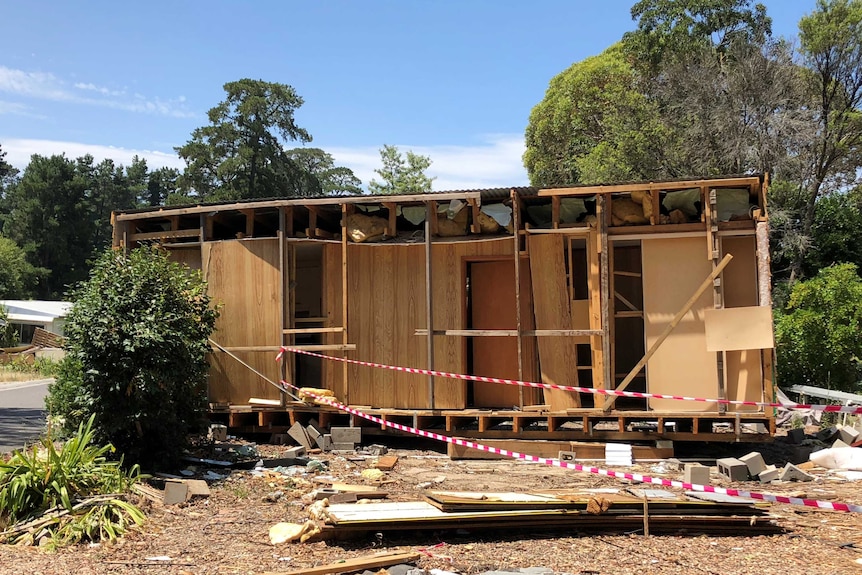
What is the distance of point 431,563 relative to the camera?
5.43m

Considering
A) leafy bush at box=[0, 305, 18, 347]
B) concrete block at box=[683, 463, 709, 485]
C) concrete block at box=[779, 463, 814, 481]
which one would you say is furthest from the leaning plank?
leafy bush at box=[0, 305, 18, 347]

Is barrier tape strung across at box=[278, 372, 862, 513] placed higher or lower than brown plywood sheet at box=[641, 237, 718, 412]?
lower

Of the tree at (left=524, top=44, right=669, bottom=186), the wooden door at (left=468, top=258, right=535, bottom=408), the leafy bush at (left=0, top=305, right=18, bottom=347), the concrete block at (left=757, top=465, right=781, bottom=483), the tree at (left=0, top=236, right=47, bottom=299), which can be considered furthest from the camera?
the tree at (left=0, top=236, right=47, bottom=299)

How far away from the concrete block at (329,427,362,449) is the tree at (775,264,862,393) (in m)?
10.9

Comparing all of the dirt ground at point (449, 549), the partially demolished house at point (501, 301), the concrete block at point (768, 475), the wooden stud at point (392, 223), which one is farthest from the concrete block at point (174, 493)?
the concrete block at point (768, 475)

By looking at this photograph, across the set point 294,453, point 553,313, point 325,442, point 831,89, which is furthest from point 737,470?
point 831,89

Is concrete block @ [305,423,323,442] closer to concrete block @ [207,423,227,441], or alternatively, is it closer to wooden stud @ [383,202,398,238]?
concrete block @ [207,423,227,441]

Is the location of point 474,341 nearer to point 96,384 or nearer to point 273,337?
point 273,337

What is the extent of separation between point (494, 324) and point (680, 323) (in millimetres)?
3217

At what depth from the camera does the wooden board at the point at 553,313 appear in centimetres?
1051

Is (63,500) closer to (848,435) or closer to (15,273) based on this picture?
(848,435)

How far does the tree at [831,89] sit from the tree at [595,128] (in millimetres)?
4439

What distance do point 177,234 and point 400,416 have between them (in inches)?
195

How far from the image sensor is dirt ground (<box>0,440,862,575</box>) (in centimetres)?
545
